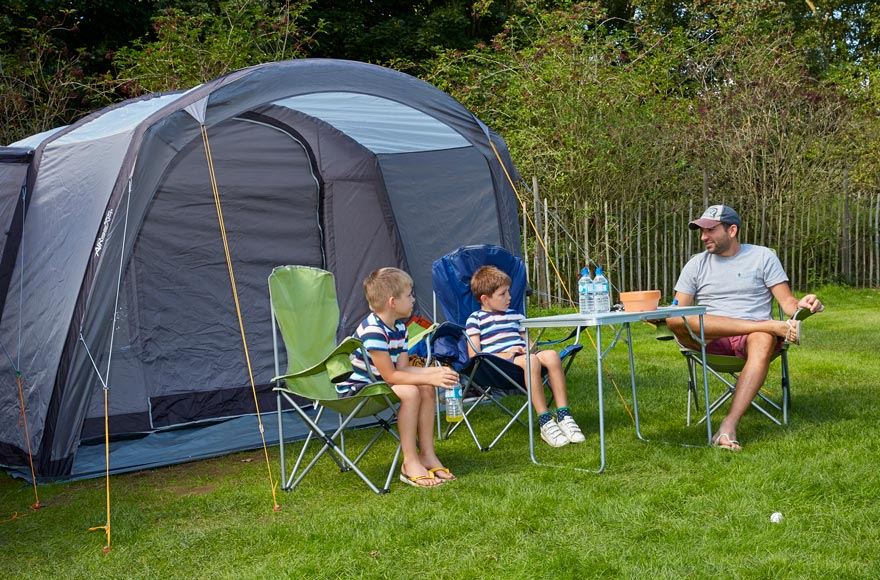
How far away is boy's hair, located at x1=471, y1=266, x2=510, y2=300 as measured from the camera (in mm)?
4770

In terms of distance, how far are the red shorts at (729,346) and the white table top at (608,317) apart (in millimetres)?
377

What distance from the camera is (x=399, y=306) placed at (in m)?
4.06

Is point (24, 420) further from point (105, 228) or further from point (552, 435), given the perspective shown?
point (552, 435)

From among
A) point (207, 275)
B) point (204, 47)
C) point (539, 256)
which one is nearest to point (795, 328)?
point (207, 275)

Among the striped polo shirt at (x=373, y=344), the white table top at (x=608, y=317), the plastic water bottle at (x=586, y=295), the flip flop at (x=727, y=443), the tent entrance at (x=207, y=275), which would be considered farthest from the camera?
the tent entrance at (x=207, y=275)

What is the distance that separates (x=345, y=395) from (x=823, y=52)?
15.6m

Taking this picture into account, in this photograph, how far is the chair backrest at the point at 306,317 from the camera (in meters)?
4.14

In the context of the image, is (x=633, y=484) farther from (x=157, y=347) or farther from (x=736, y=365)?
(x=157, y=347)

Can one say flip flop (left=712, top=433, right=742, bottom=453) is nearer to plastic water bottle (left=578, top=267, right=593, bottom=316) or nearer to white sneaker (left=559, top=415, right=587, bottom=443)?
white sneaker (left=559, top=415, right=587, bottom=443)

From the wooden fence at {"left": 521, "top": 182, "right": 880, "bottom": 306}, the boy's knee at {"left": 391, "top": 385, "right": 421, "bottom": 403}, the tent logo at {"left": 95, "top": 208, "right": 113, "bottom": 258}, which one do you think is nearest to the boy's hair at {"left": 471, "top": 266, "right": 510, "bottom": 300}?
the boy's knee at {"left": 391, "top": 385, "right": 421, "bottom": 403}

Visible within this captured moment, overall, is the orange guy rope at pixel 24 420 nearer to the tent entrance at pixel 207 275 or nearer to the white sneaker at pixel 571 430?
the tent entrance at pixel 207 275

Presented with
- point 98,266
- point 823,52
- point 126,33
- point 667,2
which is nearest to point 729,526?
point 98,266

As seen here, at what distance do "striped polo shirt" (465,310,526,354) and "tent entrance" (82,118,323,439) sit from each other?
4.99 ft

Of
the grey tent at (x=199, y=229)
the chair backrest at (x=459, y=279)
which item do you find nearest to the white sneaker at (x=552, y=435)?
the chair backrest at (x=459, y=279)
